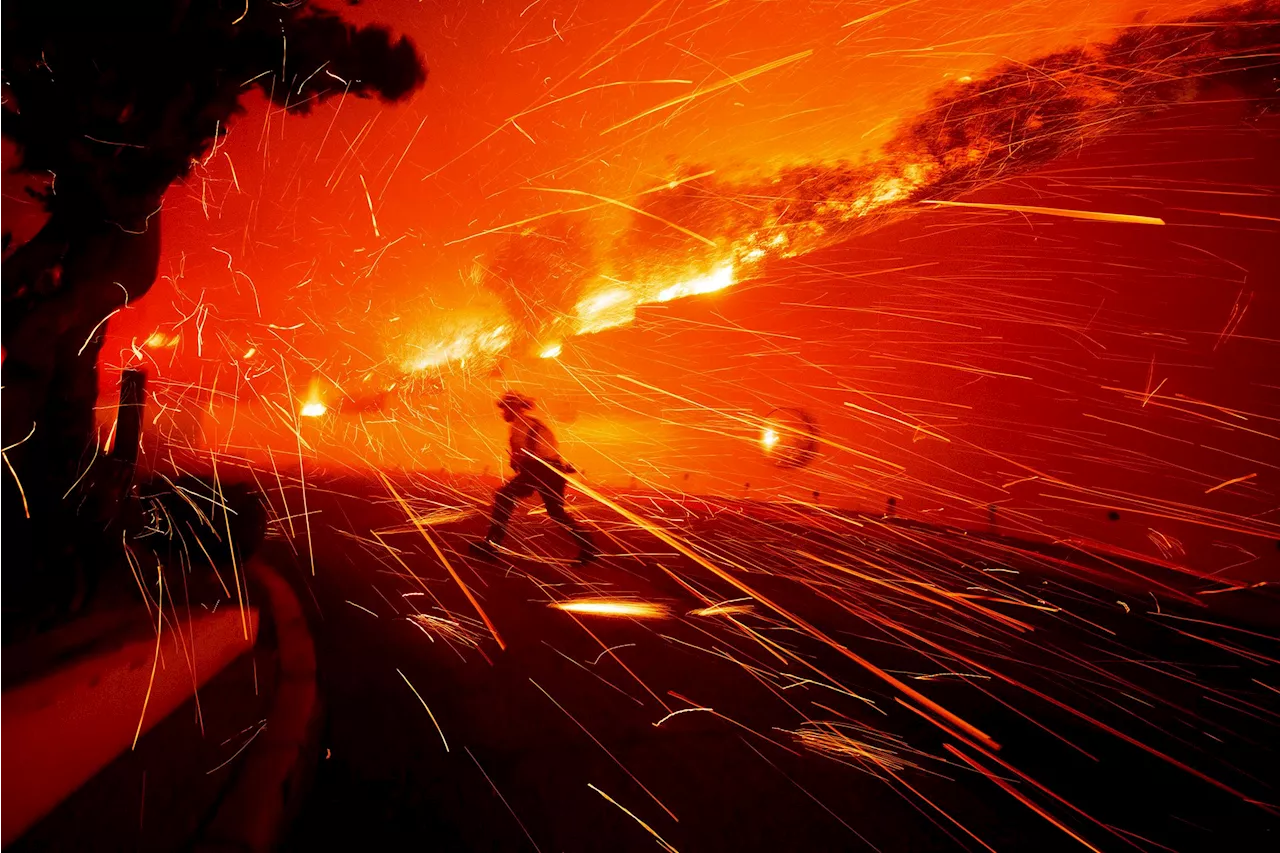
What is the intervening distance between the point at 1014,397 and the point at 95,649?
8.88 metres

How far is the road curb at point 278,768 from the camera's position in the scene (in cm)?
193

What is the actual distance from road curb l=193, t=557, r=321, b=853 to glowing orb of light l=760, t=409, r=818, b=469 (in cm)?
534

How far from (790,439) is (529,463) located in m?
3.41

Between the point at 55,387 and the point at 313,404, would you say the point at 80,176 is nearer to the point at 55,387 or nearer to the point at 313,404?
the point at 55,387

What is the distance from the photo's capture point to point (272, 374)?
5648 mm

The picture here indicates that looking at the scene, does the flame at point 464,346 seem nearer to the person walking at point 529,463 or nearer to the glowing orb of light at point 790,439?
the person walking at point 529,463

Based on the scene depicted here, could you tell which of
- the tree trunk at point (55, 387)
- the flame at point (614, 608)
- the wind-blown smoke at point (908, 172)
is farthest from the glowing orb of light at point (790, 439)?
the tree trunk at point (55, 387)

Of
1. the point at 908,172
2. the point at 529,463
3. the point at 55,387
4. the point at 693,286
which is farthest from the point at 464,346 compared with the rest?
the point at 908,172

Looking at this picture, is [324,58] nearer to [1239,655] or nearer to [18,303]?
[18,303]

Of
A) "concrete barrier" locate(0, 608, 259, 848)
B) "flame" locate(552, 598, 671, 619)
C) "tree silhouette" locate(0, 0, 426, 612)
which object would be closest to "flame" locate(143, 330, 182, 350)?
"tree silhouette" locate(0, 0, 426, 612)

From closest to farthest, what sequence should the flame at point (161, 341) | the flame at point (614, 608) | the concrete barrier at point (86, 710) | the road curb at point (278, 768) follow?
the concrete barrier at point (86, 710), the road curb at point (278, 768), the flame at point (161, 341), the flame at point (614, 608)

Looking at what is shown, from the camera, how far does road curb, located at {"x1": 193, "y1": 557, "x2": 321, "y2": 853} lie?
1.93 meters

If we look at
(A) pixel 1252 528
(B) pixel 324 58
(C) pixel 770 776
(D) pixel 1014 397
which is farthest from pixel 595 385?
(A) pixel 1252 528

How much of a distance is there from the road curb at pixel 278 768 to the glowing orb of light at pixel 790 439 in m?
5.34
